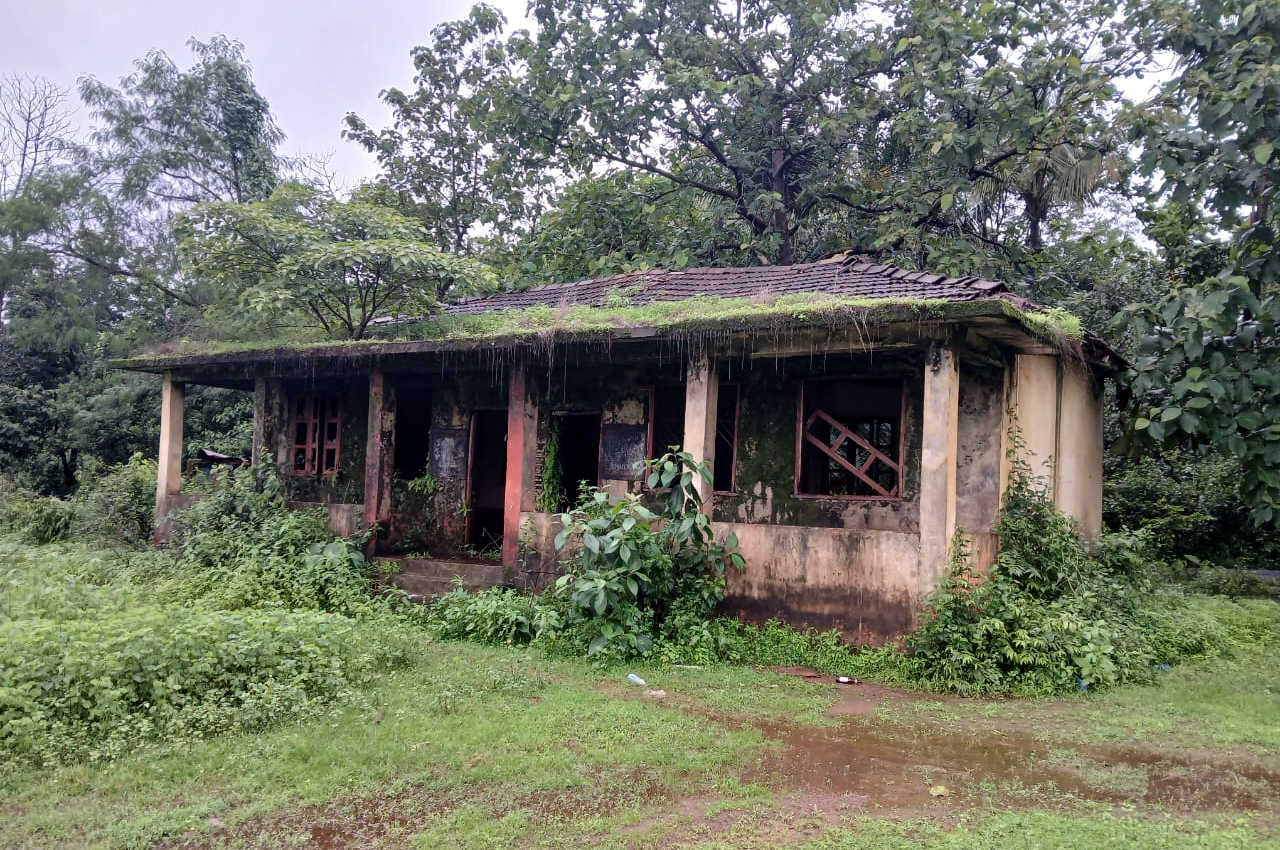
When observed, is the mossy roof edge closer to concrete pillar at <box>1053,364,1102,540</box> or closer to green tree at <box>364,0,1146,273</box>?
concrete pillar at <box>1053,364,1102,540</box>

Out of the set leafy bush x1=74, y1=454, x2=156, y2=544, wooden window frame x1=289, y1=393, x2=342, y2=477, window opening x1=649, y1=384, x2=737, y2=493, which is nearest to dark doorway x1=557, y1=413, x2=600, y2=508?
window opening x1=649, y1=384, x2=737, y2=493

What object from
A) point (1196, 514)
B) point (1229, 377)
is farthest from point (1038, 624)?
point (1196, 514)

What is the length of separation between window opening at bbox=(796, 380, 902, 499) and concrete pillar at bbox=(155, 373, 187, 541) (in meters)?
8.82

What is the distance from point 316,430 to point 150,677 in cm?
737

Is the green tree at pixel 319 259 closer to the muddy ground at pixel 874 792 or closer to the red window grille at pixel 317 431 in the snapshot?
the red window grille at pixel 317 431

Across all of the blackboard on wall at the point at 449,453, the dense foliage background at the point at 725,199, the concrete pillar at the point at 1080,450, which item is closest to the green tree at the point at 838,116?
the dense foliage background at the point at 725,199

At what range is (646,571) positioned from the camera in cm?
786

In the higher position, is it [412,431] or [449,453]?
[412,431]

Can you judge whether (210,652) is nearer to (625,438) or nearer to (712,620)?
(712,620)

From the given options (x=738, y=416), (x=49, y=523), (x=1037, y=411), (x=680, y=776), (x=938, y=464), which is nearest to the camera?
(x=680, y=776)

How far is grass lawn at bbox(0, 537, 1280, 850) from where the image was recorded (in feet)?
13.2

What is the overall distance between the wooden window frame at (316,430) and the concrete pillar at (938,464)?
812cm

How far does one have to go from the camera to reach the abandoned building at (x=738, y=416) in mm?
7734

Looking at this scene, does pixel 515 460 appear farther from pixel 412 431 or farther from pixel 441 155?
pixel 441 155
